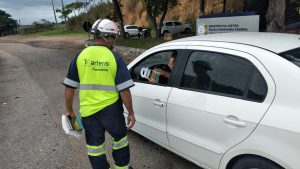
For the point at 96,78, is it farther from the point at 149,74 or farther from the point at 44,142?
the point at 44,142

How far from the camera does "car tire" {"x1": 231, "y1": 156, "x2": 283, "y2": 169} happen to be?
222cm

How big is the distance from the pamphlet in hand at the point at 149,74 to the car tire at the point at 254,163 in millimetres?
1466

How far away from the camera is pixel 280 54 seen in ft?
7.98

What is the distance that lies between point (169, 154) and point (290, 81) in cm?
209

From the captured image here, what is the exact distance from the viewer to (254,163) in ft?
7.66

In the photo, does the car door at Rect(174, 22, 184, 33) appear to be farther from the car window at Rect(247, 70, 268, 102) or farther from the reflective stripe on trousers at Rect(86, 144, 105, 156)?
the car window at Rect(247, 70, 268, 102)

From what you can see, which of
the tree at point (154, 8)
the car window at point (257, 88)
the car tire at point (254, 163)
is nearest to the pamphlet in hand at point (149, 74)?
the car window at point (257, 88)

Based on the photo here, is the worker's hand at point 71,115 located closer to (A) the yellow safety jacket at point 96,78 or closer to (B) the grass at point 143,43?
(A) the yellow safety jacket at point 96,78

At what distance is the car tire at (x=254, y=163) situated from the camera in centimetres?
222

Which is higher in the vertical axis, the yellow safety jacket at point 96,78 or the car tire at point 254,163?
the yellow safety jacket at point 96,78

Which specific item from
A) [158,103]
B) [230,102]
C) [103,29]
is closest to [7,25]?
[158,103]

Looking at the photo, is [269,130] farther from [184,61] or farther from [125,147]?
[125,147]

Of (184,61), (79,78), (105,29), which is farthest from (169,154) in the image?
(105,29)

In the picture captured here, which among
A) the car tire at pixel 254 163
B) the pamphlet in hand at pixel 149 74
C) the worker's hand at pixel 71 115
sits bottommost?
the car tire at pixel 254 163
